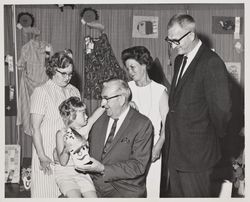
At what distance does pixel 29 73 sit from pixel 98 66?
40 cm

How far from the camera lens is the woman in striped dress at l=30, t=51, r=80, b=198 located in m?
1.80

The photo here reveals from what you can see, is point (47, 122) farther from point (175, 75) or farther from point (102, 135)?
point (175, 75)

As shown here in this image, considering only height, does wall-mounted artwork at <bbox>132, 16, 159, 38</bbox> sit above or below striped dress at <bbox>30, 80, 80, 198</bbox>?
above

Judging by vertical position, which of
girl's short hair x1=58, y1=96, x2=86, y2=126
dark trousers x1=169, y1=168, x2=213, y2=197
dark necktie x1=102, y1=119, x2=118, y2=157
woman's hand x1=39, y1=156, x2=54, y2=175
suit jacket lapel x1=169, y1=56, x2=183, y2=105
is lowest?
dark trousers x1=169, y1=168, x2=213, y2=197

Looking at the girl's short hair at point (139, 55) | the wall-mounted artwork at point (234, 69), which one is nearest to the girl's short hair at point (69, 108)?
the girl's short hair at point (139, 55)

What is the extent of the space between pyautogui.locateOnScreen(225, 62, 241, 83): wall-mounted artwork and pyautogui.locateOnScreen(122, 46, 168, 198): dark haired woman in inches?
15.0

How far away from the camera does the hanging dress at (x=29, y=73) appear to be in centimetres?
184

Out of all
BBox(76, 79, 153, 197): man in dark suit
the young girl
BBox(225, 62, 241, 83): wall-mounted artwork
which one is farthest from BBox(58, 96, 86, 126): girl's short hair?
BBox(225, 62, 241, 83): wall-mounted artwork

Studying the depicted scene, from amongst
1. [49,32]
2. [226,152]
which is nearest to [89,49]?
[49,32]

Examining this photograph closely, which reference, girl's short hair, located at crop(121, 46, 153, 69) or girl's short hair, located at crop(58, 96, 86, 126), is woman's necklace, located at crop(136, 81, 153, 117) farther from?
girl's short hair, located at crop(58, 96, 86, 126)

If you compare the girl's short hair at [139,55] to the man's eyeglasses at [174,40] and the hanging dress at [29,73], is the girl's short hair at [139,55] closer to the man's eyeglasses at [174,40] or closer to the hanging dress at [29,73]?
the man's eyeglasses at [174,40]

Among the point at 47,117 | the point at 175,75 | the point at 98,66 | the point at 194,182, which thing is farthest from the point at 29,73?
the point at 194,182

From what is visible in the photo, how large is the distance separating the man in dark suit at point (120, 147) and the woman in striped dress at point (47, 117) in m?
0.22

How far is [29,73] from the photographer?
6.07ft
